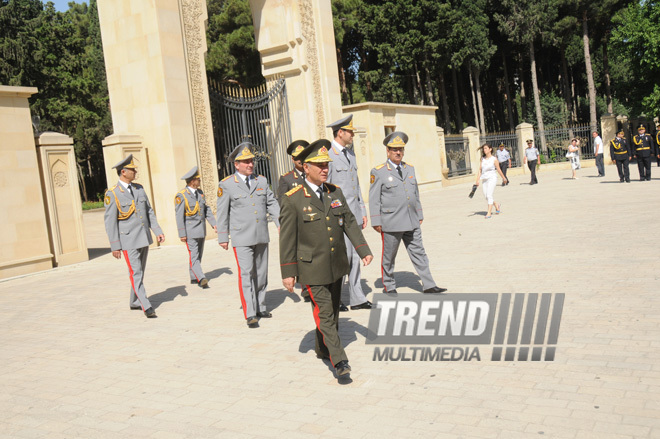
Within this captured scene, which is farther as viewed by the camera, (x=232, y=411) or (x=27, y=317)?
(x=27, y=317)

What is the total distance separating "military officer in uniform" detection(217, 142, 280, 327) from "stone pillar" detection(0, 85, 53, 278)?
6086 mm

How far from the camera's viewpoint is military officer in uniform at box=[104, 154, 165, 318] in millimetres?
7137

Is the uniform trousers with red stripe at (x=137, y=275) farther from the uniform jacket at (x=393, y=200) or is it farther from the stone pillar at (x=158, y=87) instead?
the stone pillar at (x=158, y=87)

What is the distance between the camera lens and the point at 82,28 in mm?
52969

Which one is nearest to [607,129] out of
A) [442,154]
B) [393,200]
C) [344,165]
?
[442,154]

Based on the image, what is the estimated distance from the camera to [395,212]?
22.1ft

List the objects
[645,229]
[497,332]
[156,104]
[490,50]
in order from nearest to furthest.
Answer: [497,332], [645,229], [156,104], [490,50]

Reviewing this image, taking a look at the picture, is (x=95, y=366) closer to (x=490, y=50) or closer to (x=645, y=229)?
(x=645, y=229)

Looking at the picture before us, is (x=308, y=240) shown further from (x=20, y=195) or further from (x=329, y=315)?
(x=20, y=195)

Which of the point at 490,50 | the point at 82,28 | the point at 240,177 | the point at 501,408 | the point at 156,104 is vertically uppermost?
the point at 82,28

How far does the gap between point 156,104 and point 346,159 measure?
766cm

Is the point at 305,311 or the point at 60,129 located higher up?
the point at 60,129

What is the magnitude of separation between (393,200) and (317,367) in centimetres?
259

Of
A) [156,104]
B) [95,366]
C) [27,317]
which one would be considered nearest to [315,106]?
[156,104]
